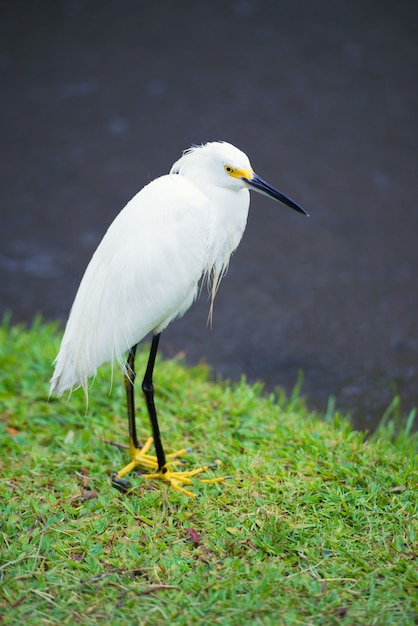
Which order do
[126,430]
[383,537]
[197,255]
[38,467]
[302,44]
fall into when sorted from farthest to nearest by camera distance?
[302,44] → [126,430] → [38,467] → [197,255] → [383,537]

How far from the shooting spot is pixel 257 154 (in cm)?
719

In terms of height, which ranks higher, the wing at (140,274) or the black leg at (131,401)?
the wing at (140,274)

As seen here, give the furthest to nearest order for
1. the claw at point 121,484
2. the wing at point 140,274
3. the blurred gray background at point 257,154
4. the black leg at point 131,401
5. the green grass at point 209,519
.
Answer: the blurred gray background at point 257,154 → the black leg at point 131,401 → the claw at point 121,484 → the wing at point 140,274 → the green grass at point 209,519

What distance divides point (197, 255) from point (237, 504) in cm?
112

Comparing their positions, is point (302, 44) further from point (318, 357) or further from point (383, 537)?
point (383, 537)

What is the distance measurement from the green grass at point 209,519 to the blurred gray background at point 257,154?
2.97 ft

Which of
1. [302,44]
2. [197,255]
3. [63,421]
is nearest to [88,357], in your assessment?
[197,255]

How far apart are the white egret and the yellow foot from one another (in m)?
0.08

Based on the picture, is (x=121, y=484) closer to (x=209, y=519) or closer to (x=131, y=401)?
(x=131, y=401)

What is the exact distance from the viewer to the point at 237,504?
322 centimetres

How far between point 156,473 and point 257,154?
4428mm

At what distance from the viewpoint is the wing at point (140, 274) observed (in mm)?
3170

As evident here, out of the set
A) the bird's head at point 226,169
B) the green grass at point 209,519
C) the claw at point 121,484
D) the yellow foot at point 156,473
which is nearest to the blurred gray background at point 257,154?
the green grass at point 209,519

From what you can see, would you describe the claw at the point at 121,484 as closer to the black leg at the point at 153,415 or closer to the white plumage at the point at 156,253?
the black leg at the point at 153,415
